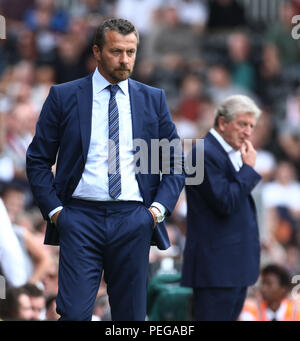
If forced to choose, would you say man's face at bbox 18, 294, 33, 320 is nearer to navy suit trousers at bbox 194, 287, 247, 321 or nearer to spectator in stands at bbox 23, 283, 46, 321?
spectator in stands at bbox 23, 283, 46, 321

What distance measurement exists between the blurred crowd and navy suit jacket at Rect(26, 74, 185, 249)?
451 cm

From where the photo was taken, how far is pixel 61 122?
5727 mm

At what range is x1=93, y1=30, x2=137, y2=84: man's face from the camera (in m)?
5.60

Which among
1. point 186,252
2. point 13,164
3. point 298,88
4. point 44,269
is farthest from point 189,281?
point 298,88

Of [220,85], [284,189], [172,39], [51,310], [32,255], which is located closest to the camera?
[51,310]

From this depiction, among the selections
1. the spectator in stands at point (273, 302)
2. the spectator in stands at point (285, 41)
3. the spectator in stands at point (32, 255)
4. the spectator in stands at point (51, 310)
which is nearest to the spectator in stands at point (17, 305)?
the spectator in stands at point (51, 310)

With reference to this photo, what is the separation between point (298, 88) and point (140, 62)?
2.23 metres

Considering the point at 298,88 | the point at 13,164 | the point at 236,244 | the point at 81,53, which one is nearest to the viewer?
the point at 236,244

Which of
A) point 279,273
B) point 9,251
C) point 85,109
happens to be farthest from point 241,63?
point 85,109

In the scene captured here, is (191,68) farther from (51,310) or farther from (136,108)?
(136,108)

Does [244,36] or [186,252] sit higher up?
[244,36]

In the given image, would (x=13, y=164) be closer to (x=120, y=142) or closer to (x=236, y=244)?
(x=236, y=244)

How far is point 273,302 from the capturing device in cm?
784

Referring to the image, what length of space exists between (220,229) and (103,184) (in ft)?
4.54
